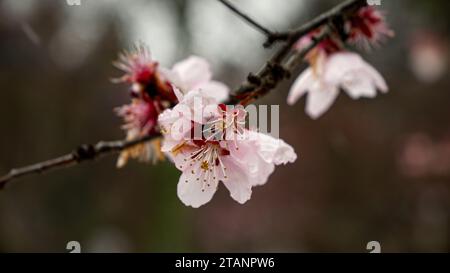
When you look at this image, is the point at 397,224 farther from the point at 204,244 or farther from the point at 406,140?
the point at 204,244

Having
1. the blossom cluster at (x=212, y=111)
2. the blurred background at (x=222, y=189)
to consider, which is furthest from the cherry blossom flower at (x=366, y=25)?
the blurred background at (x=222, y=189)

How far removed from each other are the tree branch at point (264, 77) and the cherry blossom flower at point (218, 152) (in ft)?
0.34

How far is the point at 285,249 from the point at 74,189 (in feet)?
12.5

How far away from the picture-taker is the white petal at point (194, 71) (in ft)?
5.00

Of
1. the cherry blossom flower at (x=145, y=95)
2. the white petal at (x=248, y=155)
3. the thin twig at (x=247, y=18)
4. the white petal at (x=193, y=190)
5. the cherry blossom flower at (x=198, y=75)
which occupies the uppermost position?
the cherry blossom flower at (x=198, y=75)

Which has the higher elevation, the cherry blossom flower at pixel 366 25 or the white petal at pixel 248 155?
the cherry blossom flower at pixel 366 25

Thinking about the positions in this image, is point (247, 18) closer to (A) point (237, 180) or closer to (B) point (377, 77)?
(A) point (237, 180)

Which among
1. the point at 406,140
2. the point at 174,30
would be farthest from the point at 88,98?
the point at 406,140

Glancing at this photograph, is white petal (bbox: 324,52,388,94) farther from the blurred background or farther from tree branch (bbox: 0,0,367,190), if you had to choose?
the blurred background

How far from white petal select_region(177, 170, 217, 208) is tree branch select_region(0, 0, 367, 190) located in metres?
0.17

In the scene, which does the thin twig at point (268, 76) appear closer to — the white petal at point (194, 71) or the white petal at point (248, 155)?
the white petal at point (248, 155)

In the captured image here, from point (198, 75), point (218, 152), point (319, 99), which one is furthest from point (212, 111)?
point (319, 99)

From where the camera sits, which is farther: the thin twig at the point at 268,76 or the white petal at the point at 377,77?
the white petal at the point at 377,77

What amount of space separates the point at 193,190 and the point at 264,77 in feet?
0.89
